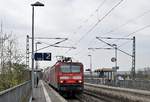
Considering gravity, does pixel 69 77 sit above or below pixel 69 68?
below

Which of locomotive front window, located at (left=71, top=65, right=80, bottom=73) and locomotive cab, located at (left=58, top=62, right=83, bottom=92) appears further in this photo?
locomotive front window, located at (left=71, top=65, right=80, bottom=73)

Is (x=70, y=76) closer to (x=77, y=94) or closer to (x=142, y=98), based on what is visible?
(x=77, y=94)

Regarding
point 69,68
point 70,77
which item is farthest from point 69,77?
point 69,68

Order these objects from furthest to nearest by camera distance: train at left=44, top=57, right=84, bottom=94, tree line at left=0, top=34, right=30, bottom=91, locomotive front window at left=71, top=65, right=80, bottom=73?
locomotive front window at left=71, top=65, right=80, bottom=73 → train at left=44, top=57, right=84, bottom=94 → tree line at left=0, top=34, right=30, bottom=91

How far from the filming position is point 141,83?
44375 millimetres

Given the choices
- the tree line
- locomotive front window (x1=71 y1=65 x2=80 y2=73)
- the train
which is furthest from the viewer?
locomotive front window (x1=71 y1=65 x2=80 y2=73)

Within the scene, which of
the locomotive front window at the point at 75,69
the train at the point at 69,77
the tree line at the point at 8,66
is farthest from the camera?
the locomotive front window at the point at 75,69

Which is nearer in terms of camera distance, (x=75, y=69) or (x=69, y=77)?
(x=69, y=77)

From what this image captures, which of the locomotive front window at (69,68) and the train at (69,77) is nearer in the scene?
the train at (69,77)

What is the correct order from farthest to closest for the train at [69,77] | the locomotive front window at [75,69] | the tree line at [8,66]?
the locomotive front window at [75,69] < the train at [69,77] < the tree line at [8,66]

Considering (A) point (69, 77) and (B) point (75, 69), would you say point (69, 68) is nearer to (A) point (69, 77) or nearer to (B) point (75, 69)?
(B) point (75, 69)

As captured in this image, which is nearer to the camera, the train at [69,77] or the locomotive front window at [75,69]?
the train at [69,77]

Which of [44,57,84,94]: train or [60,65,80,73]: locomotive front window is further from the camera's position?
[60,65,80,73]: locomotive front window

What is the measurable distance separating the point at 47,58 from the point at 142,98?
68.4 feet
